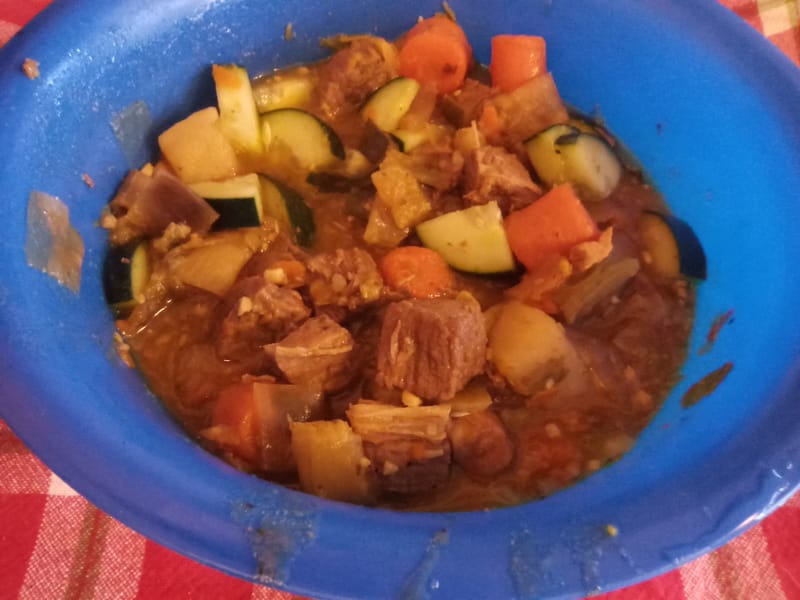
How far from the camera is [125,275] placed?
1.91 m

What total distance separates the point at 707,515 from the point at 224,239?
1421mm

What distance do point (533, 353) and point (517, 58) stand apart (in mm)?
1078

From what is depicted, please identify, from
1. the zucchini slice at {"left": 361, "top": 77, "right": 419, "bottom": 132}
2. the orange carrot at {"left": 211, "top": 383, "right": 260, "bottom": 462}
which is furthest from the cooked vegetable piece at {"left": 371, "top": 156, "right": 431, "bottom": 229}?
the orange carrot at {"left": 211, "top": 383, "right": 260, "bottom": 462}

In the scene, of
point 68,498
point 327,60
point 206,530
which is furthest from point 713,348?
point 68,498

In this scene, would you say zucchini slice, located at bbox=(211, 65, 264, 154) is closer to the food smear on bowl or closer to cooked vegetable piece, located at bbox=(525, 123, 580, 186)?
the food smear on bowl

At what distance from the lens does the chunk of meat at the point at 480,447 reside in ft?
5.54

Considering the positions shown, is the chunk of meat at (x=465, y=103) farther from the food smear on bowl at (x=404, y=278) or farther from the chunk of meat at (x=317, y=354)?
the chunk of meat at (x=317, y=354)

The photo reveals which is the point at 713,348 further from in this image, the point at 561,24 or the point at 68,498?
the point at 68,498

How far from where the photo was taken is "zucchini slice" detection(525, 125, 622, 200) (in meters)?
2.14

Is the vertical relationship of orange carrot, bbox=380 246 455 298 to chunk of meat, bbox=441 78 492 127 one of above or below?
below

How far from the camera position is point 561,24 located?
2357 mm

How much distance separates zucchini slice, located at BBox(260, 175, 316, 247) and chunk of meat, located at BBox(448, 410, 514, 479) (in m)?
0.76

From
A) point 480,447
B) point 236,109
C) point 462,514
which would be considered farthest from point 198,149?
point 462,514

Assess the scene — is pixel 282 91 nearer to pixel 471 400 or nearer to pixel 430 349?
pixel 430 349
